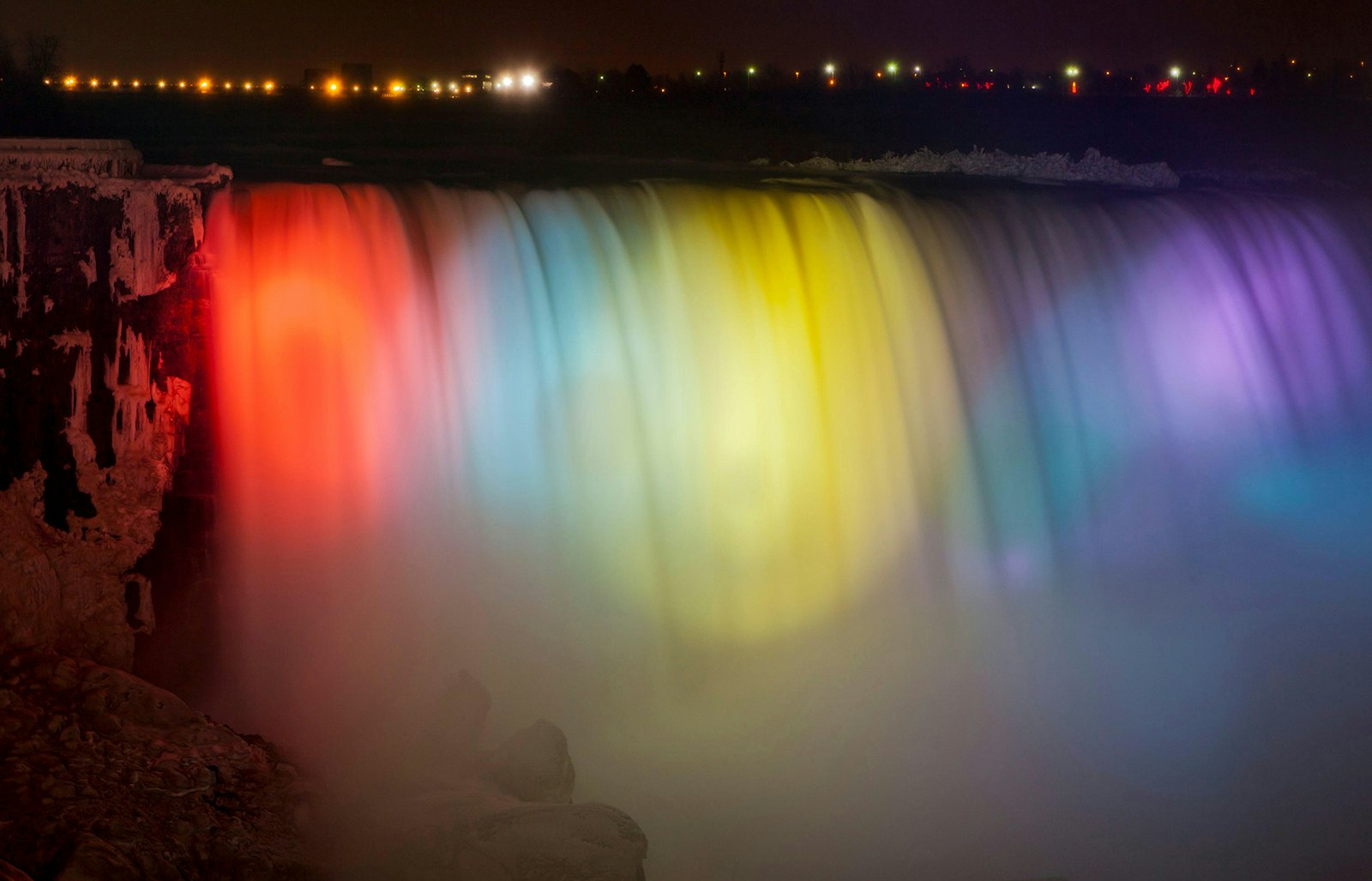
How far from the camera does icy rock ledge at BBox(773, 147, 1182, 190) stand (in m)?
14.6

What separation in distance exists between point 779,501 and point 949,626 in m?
1.35

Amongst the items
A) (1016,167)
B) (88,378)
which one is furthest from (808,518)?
(1016,167)

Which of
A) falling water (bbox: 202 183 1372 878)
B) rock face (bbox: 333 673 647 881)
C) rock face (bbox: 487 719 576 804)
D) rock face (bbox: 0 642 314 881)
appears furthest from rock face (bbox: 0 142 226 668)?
rock face (bbox: 487 719 576 804)

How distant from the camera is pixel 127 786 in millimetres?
5180

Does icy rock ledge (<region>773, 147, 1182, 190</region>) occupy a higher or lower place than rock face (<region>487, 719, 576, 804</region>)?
higher

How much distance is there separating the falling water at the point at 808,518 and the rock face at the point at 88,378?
38 centimetres

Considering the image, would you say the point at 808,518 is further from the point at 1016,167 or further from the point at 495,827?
the point at 1016,167

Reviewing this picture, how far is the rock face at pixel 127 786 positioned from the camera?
4.75m

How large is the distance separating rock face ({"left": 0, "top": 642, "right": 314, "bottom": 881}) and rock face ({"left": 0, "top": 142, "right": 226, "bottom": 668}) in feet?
1.95

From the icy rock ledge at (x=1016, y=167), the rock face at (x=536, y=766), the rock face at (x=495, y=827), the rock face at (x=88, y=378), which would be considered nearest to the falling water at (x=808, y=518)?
the rock face at (x=88, y=378)

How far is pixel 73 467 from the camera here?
659cm

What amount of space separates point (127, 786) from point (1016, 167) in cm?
1206

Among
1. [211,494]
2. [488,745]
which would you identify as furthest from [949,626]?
[211,494]

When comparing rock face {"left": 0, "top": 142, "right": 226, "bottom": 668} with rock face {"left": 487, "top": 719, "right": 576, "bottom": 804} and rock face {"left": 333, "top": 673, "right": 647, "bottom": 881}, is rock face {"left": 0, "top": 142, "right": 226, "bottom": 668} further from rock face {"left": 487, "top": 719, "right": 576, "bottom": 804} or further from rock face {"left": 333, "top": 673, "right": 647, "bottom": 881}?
rock face {"left": 487, "top": 719, "right": 576, "bottom": 804}
